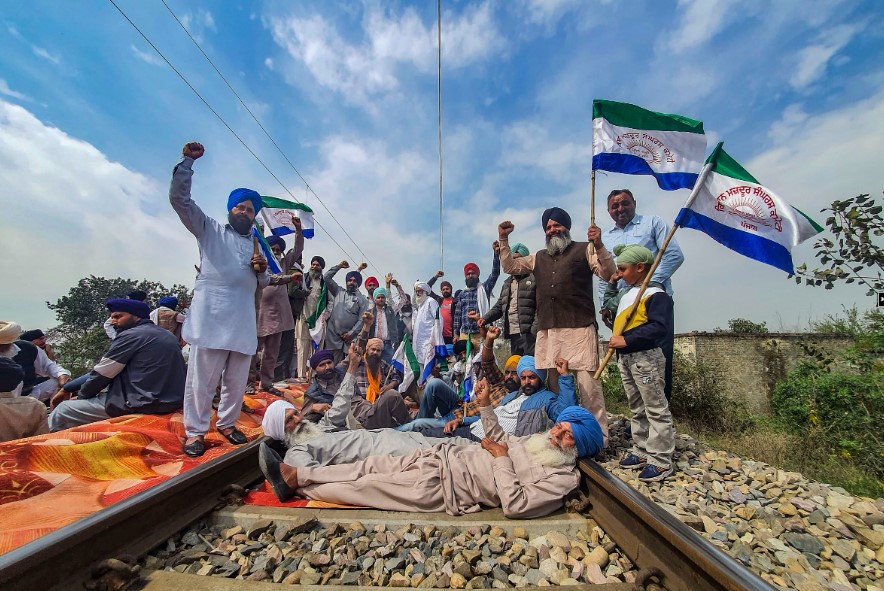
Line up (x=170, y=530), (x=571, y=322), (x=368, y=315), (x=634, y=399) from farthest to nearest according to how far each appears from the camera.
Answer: (x=368, y=315) < (x=571, y=322) < (x=634, y=399) < (x=170, y=530)

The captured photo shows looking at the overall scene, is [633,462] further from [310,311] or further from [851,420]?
[310,311]

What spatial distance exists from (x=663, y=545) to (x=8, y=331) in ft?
19.8

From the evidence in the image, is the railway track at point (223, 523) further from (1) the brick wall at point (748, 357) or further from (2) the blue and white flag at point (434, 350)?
(1) the brick wall at point (748, 357)

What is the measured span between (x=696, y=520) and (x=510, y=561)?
125 cm

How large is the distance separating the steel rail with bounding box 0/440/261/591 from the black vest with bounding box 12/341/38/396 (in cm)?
502

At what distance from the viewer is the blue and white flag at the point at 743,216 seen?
3336mm

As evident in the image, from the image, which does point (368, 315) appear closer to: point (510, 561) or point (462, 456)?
point (462, 456)

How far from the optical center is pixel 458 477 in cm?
261

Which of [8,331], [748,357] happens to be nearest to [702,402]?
[748,357]

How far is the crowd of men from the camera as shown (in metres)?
2.67

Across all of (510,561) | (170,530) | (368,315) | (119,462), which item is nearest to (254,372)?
(368,315)

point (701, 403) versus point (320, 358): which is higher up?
point (320, 358)

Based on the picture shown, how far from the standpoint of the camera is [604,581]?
5.92 ft

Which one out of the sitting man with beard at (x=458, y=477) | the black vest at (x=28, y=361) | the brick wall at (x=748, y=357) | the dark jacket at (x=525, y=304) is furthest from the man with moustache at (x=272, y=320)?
the brick wall at (x=748, y=357)
